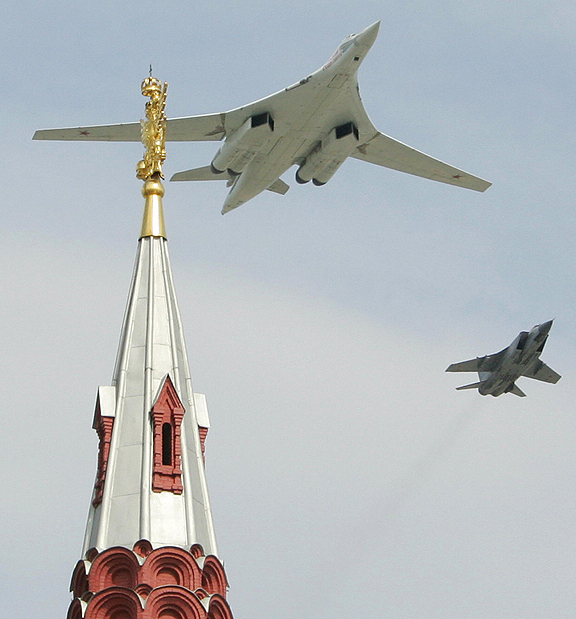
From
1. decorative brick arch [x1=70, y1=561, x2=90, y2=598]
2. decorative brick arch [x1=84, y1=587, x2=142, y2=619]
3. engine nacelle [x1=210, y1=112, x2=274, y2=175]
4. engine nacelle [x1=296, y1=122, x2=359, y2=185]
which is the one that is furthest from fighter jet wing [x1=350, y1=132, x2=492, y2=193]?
decorative brick arch [x1=84, y1=587, x2=142, y2=619]

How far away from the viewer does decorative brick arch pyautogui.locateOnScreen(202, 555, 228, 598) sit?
37.5 meters

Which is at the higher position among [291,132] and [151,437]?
[291,132]

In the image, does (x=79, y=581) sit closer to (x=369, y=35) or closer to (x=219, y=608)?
(x=219, y=608)

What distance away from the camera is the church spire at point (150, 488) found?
120 ft

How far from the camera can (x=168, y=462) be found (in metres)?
39.6

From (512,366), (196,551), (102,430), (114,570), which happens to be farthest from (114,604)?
(512,366)

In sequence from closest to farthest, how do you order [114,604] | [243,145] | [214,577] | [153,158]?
[114,604] < [214,577] < [153,158] < [243,145]

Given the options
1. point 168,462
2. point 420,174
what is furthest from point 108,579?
point 420,174

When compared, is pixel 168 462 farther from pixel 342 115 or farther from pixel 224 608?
pixel 342 115

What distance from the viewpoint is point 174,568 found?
121 feet

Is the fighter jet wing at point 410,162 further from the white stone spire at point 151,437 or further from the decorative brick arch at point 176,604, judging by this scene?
the decorative brick arch at point 176,604

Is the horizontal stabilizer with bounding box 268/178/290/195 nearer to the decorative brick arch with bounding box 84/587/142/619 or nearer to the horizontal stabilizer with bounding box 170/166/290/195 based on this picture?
the horizontal stabilizer with bounding box 170/166/290/195

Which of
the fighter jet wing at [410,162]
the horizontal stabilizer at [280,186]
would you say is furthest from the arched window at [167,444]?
the horizontal stabilizer at [280,186]

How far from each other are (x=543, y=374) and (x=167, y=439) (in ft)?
80.0
